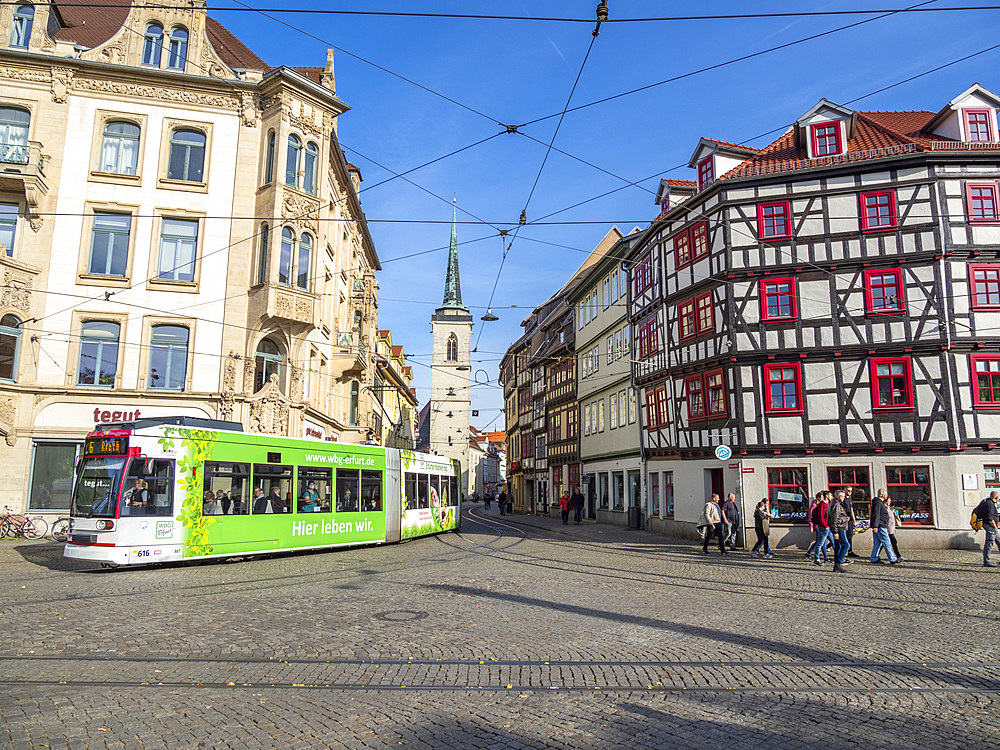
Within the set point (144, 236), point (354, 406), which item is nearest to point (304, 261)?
point (144, 236)

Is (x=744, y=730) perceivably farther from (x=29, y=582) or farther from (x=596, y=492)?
(x=596, y=492)

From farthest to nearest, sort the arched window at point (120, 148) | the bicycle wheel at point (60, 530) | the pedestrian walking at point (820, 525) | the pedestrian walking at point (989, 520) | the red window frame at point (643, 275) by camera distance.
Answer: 1. the red window frame at point (643, 275)
2. the arched window at point (120, 148)
3. the bicycle wheel at point (60, 530)
4. the pedestrian walking at point (820, 525)
5. the pedestrian walking at point (989, 520)

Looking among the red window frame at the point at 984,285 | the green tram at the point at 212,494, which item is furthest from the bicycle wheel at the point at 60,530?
the red window frame at the point at 984,285

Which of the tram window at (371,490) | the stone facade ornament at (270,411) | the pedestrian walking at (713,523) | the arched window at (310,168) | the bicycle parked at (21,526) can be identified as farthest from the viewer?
the arched window at (310,168)

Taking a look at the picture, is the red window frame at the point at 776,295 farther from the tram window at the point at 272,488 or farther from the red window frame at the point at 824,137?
the tram window at the point at 272,488

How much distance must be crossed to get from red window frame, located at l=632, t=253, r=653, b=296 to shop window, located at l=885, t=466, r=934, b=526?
11.9 meters

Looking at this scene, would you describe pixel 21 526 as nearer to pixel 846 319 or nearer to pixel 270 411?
pixel 270 411

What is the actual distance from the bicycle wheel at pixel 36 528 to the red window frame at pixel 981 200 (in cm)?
3094

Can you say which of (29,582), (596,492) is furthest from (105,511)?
(596,492)

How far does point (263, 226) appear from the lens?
2627 centimetres

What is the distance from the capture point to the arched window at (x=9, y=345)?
23656 mm

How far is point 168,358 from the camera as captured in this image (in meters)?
25.3

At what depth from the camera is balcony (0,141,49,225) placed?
78.7ft

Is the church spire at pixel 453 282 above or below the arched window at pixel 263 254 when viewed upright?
above
